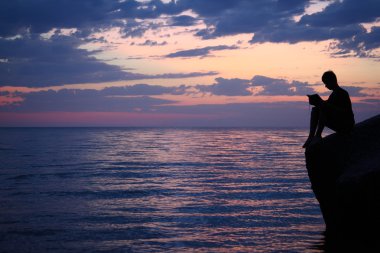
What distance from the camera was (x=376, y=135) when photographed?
9359 mm

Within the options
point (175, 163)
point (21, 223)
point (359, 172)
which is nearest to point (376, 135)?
point (359, 172)

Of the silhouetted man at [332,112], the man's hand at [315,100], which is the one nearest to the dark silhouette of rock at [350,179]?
the silhouetted man at [332,112]

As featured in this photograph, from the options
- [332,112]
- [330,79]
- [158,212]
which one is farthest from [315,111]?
[158,212]

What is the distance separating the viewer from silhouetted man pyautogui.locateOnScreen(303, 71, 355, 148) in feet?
31.7

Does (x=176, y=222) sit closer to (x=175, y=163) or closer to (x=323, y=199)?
(x=323, y=199)

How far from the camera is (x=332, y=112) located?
9633mm

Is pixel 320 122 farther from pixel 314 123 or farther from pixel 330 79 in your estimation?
pixel 330 79

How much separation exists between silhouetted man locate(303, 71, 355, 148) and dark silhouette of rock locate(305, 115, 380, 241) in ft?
0.80

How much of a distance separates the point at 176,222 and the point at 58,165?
711 inches

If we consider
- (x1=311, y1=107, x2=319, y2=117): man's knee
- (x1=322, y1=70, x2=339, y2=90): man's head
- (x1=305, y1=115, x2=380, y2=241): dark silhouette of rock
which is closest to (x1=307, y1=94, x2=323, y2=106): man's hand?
(x1=311, y1=107, x2=319, y2=117): man's knee

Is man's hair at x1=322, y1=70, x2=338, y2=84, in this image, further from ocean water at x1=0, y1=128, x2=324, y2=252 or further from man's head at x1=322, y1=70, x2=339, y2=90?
ocean water at x1=0, y1=128, x2=324, y2=252

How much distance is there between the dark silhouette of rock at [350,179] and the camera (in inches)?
311

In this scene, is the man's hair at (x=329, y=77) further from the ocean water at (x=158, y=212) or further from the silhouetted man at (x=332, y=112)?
the ocean water at (x=158, y=212)

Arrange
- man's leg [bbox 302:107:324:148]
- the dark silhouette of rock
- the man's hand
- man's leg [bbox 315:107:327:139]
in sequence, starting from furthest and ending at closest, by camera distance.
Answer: man's leg [bbox 302:107:324:148], man's leg [bbox 315:107:327:139], the man's hand, the dark silhouette of rock
